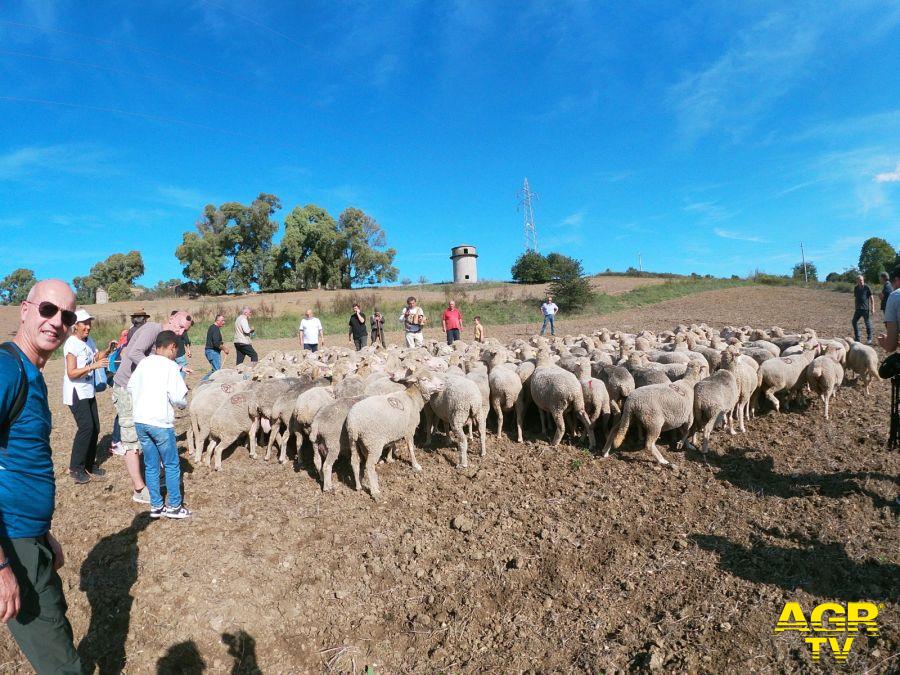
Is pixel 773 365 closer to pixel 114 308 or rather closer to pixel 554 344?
pixel 554 344

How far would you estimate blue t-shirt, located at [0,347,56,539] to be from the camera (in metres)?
2.29

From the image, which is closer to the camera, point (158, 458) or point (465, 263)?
point (158, 458)

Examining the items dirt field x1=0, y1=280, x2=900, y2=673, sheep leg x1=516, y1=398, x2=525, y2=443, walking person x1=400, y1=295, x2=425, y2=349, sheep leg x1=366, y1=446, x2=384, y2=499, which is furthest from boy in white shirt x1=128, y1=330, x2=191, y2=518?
walking person x1=400, y1=295, x2=425, y2=349

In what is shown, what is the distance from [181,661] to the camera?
3666 millimetres

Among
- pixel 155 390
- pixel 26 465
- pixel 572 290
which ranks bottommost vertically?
pixel 26 465

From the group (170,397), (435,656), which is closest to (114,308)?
(170,397)

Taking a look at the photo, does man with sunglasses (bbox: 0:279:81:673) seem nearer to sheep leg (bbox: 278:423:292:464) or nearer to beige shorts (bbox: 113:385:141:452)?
beige shorts (bbox: 113:385:141:452)

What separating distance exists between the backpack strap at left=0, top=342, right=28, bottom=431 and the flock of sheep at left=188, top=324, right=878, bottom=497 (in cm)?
383

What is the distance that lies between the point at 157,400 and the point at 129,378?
2.09 metres

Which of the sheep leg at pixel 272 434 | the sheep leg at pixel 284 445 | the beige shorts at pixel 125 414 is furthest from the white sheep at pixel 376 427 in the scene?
the beige shorts at pixel 125 414

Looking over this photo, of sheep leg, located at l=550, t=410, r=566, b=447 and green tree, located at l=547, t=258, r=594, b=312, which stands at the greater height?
green tree, located at l=547, t=258, r=594, b=312

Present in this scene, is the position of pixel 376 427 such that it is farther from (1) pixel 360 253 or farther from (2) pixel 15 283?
(2) pixel 15 283

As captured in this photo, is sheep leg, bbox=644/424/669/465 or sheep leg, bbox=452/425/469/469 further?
sheep leg, bbox=452/425/469/469

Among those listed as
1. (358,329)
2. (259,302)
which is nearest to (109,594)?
(358,329)
